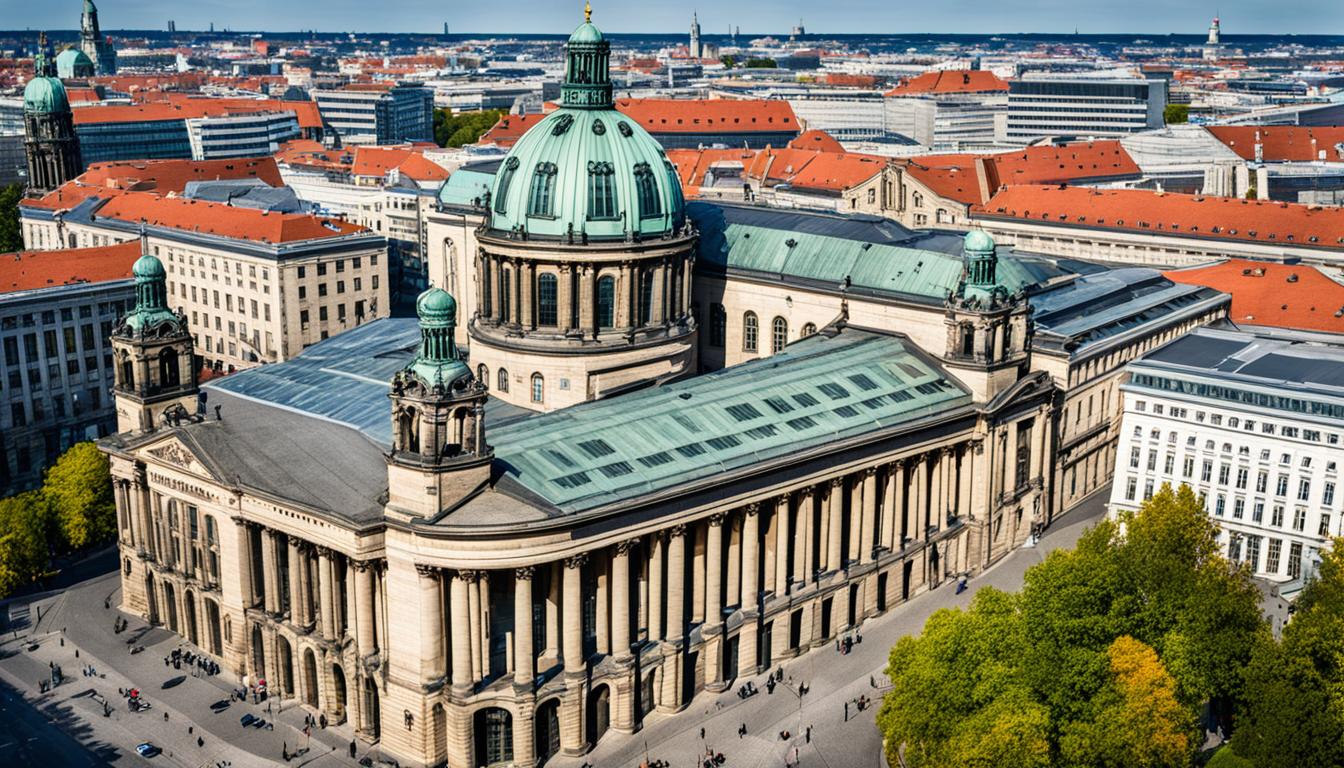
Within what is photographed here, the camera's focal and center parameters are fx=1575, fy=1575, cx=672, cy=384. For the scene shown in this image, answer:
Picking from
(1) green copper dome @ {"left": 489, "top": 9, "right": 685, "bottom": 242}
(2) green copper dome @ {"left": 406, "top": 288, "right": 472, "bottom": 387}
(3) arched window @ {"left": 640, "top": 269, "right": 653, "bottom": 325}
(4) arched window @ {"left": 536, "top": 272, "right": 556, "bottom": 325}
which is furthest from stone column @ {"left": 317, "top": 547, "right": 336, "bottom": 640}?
(3) arched window @ {"left": 640, "top": 269, "right": 653, "bottom": 325}

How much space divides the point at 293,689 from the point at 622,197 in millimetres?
48560

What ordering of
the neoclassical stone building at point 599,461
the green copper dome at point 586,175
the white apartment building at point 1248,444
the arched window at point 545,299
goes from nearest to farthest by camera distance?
the neoclassical stone building at point 599,461, the white apartment building at point 1248,444, the green copper dome at point 586,175, the arched window at point 545,299

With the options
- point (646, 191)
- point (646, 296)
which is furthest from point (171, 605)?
point (646, 191)

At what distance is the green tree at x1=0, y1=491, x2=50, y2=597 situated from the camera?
129000mm

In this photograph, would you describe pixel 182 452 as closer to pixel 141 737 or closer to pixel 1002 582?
pixel 141 737

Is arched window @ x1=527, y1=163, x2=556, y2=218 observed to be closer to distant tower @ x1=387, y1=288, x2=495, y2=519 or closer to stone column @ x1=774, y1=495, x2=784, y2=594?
distant tower @ x1=387, y1=288, x2=495, y2=519

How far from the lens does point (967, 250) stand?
134625mm

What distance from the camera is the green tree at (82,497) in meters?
139

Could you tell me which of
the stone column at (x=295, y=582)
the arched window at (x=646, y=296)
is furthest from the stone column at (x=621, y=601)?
the arched window at (x=646, y=296)

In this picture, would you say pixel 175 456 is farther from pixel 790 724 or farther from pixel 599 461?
pixel 790 724

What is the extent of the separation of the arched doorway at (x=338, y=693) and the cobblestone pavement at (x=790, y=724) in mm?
16934

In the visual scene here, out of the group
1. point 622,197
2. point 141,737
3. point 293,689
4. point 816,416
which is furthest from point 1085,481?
point 141,737

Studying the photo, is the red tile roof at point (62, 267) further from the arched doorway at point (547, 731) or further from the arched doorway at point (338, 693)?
the arched doorway at point (547, 731)

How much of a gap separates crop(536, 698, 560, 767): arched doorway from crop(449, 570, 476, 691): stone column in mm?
5705
